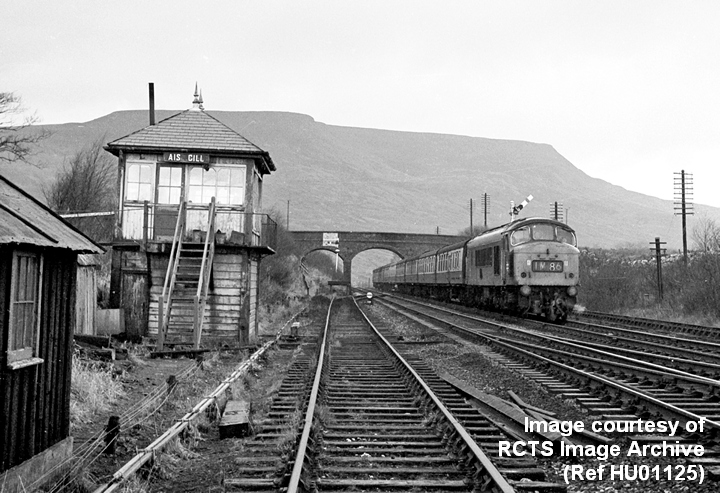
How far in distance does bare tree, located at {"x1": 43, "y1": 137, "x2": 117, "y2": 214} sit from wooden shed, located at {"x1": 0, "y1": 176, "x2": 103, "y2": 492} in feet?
83.1

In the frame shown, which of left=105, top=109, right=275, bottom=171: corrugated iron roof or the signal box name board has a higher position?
left=105, top=109, right=275, bottom=171: corrugated iron roof

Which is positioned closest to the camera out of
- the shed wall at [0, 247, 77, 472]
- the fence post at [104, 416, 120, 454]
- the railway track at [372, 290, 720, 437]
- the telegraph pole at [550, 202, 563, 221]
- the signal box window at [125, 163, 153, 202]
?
the shed wall at [0, 247, 77, 472]

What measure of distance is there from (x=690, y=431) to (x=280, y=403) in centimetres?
491

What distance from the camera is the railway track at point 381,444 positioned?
5.36m

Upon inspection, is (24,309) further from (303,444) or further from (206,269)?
(206,269)

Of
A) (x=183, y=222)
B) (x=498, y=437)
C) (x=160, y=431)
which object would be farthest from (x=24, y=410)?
(x=183, y=222)

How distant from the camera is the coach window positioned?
522 centimetres

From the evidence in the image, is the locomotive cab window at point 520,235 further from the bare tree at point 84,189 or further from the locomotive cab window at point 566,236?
the bare tree at point 84,189

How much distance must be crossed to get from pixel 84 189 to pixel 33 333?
2817 cm

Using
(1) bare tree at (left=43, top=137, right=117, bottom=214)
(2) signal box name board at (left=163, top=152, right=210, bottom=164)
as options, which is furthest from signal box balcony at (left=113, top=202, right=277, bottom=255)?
(1) bare tree at (left=43, top=137, right=117, bottom=214)

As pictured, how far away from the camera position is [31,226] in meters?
5.64

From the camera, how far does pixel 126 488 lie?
17.4 ft

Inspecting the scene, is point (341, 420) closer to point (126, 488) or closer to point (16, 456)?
point (126, 488)

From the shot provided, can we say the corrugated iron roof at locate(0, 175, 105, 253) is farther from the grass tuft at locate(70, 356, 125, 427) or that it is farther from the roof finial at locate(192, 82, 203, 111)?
the roof finial at locate(192, 82, 203, 111)
